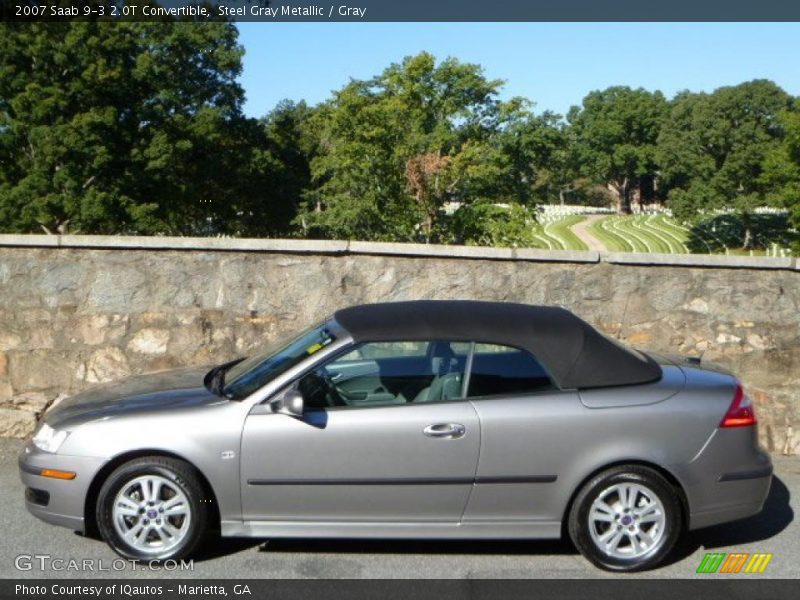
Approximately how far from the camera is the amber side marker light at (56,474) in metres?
5.55

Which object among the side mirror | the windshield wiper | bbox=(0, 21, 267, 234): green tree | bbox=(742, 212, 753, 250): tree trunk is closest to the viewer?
the side mirror

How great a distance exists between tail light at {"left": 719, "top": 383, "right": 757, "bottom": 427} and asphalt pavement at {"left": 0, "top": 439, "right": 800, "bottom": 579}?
2.66 feet

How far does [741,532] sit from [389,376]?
7.99 ft

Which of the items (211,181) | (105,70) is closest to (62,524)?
(105,70)

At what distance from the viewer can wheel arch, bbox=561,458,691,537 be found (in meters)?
5.59

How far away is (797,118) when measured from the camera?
77.5m

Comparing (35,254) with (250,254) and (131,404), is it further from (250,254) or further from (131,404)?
(131,404)

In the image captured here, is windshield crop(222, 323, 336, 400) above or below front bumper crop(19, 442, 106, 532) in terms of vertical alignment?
above

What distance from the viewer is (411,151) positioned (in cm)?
5372

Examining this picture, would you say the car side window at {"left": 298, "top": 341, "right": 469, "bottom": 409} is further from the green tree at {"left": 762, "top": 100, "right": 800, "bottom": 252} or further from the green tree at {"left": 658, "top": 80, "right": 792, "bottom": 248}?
the green tree at {"left": 658, "top": 80, "right": 792, "bottom": 248}

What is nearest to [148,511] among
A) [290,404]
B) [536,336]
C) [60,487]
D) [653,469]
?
[60,487]

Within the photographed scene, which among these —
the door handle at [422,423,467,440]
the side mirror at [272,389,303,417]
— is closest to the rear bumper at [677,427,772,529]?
the door handle at [422,423,467,440]
